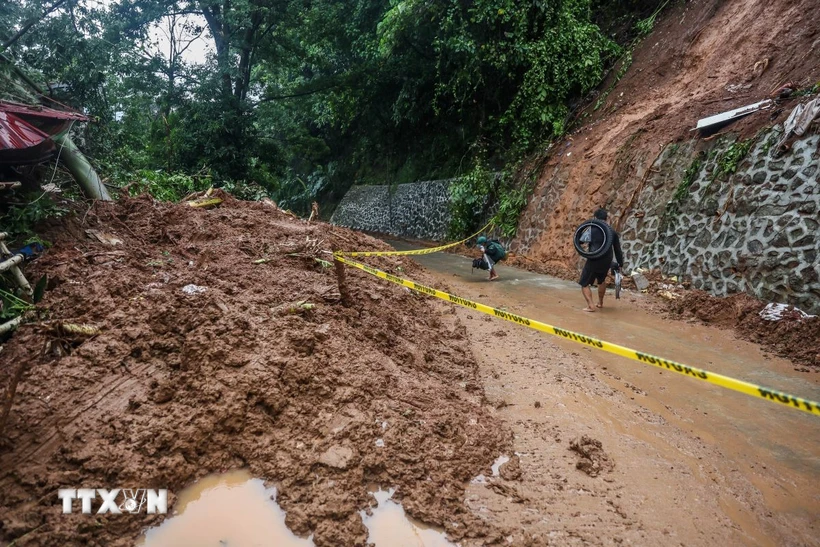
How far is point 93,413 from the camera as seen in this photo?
2857 mm

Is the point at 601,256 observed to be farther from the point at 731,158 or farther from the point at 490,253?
the point at 731,158

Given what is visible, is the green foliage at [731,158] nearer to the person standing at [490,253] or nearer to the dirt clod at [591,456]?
the person standing at [490,253]

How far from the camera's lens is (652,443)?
3.38 meters

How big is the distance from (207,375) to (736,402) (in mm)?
4308

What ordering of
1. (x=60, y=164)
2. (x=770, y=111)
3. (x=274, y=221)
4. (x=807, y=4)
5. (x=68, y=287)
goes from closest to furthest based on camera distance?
(x=68, y=287) → (x=60, y=164) → (x=770, y=111) → (x=274, y=221) → (x=807, y=4)

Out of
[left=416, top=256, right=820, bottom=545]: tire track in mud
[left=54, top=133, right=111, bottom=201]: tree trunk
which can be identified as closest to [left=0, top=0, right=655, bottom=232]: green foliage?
[left=54, top=133, right=111, bottom=201]: tree trunk

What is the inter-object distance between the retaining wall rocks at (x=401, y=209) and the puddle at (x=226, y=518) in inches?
504

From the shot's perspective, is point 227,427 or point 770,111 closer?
point 227,427

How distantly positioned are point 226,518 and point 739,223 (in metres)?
7.67

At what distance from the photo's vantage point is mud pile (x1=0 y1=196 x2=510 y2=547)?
8.41 feet

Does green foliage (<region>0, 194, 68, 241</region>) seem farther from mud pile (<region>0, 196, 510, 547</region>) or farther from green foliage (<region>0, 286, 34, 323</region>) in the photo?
green foliage (<region>0, 286, 34, 323</region>)

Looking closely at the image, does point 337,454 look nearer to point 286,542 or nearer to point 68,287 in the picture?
point 286,542

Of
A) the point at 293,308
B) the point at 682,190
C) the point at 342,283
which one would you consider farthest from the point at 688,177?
the point at 293,308

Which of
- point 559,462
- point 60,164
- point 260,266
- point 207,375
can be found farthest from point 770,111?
point 60,164
